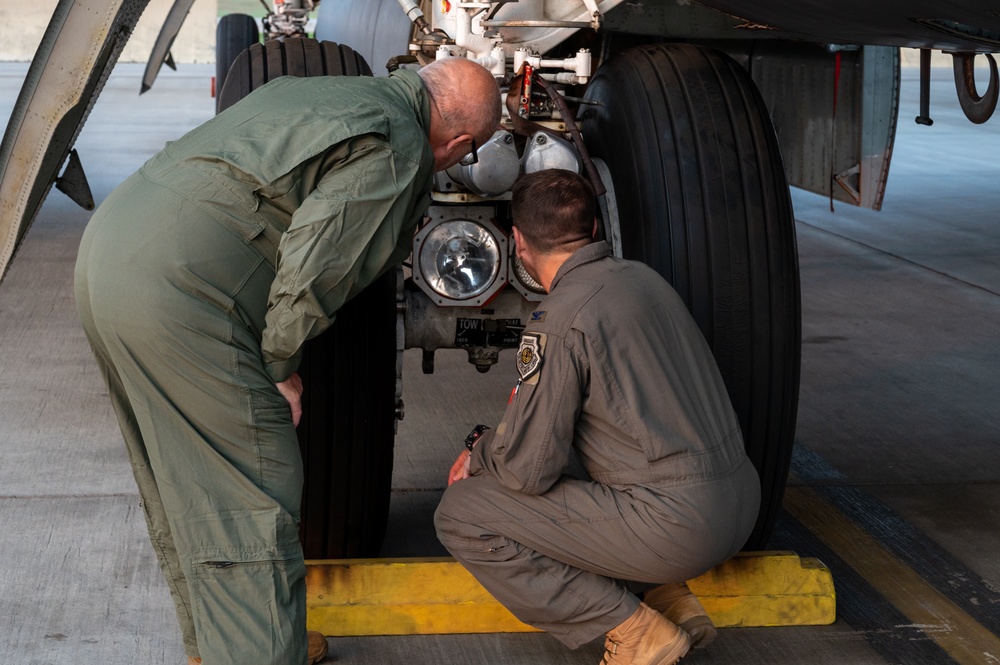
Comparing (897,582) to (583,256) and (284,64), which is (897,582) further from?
(284,64)

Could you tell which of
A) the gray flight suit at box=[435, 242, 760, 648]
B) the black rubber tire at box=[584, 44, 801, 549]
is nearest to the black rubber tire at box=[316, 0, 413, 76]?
the black rubber tire at box=[584, 44, 801, 549]

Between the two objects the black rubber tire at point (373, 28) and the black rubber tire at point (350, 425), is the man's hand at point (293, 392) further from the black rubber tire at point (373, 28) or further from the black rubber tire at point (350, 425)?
the black rubber tire at point (373, 28)

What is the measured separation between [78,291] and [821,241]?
6.48 metres

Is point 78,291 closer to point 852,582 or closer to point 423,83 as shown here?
point 423,83

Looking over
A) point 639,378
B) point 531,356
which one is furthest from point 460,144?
point 639,378

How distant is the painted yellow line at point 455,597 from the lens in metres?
2.68

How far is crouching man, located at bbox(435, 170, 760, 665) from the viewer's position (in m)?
2.27

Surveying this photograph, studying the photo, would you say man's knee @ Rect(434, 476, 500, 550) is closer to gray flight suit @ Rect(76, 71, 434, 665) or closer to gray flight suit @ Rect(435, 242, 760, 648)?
gray flight suit @ Rect(435, 242, 760, 648)

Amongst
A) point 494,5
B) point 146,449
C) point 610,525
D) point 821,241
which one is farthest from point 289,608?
point 821,241

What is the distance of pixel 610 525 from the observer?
2291mm

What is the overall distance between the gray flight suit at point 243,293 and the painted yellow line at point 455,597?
50cm

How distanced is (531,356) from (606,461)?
0.26m

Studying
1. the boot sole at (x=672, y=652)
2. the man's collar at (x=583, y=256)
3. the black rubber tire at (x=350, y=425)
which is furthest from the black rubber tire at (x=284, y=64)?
the boot sole at (x=672, y=652)

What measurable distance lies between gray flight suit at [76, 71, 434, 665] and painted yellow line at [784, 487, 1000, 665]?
150cm
